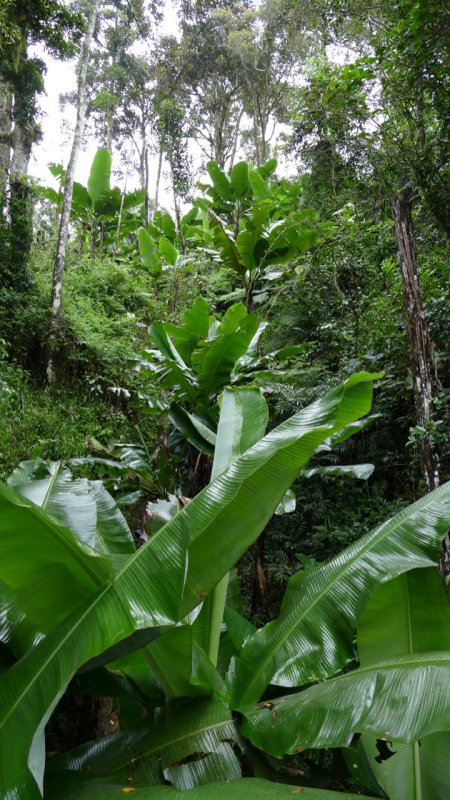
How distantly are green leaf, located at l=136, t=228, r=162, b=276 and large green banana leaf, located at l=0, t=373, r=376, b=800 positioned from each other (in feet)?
23.0

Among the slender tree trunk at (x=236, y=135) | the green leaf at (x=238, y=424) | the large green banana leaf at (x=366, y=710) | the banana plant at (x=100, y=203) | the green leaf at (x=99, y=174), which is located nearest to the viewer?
the large green banana leaf at (x=366, y=710)

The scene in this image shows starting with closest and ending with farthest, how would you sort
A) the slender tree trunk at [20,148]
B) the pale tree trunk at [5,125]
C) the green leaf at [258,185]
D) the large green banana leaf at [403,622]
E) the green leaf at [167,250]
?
the large green banana leaf at [403,622], the green leaf at [258,185], the green leaf at [167,250], the pale tree trunk at [5,125], the slender tree trunk at [20,148]

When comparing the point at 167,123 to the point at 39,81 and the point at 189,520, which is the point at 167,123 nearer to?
the point at 39,81

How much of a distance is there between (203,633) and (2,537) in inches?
33.4

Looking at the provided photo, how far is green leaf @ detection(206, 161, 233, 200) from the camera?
20.8 feet

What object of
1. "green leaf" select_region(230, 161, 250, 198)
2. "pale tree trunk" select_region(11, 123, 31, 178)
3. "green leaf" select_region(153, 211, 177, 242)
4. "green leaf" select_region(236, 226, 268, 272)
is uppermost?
"pale tree trunk" select_region(11, 123, 31, 178)

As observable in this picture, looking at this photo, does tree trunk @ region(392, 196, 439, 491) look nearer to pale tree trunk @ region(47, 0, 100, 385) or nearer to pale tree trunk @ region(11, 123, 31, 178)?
pale tree trunk @ region(47, 0, 100, 385)

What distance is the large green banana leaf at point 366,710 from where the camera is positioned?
105 centimetres

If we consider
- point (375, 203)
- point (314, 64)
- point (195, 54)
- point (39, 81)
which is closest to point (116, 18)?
point (195, 54)

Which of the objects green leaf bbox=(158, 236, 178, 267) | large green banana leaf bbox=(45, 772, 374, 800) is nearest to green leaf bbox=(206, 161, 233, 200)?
green leaf bbox=(158, 236, 178, 267)

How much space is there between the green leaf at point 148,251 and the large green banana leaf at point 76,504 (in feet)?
20.4

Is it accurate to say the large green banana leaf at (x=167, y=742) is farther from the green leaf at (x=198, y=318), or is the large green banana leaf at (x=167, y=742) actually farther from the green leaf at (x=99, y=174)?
the green leaf at (x=99, y=174)

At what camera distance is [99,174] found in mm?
10055

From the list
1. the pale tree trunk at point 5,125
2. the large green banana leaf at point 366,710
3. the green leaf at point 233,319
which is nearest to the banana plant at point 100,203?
the pale tree trunk at point 5,125
